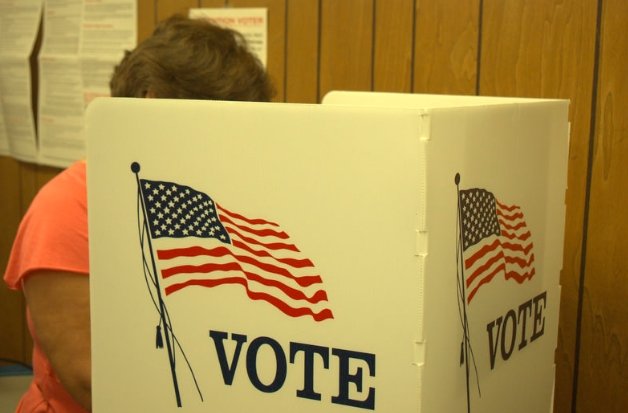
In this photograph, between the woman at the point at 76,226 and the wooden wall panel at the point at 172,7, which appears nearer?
the woman at the point at 76,226

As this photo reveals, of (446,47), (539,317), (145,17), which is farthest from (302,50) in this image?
(539,317)

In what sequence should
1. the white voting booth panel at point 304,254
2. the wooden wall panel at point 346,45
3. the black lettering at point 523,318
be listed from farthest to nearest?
the wooden wall panel at point 346,45
the black lettering at point 523,318
the white voting booth panel at point 304,254

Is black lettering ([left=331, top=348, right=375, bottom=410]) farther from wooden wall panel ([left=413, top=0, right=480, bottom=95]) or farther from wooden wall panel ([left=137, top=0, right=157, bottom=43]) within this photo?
wooden wall panel ([left=137, top=0, right=157, bottom=43])

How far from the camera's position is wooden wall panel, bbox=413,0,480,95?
1.76m

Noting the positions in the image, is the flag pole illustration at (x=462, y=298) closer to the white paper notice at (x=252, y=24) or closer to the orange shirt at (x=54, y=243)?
the orange shirt at (x=54, y=243)

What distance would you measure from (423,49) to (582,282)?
23.6 inches

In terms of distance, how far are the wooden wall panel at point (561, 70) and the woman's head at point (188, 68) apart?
0.52 metres

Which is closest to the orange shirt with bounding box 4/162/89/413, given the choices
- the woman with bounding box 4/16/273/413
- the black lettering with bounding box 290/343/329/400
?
the woman with bounding box 4/16/273/413

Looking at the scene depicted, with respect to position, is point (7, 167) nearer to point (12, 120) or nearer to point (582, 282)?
point (12, 120)

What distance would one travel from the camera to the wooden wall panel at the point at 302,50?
2006 millimetres

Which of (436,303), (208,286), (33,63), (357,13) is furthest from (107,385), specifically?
(33,63)

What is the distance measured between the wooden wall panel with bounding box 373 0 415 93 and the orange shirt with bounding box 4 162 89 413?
743 mm

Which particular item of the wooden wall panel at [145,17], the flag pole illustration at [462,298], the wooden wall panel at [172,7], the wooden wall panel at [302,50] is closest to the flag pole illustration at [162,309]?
the flag pole illustration at [462,298]

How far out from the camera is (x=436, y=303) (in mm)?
923
